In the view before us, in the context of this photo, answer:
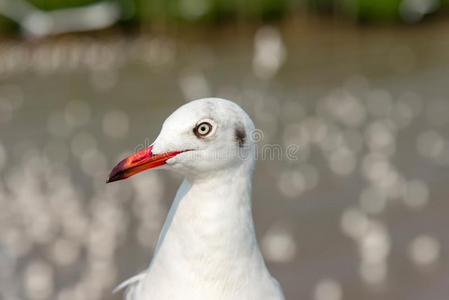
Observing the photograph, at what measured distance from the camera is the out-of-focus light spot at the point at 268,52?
1744 centimetres

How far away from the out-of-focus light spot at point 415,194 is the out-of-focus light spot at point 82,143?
4.72m

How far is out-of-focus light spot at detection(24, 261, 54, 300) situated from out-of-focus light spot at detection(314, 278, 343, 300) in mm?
2480

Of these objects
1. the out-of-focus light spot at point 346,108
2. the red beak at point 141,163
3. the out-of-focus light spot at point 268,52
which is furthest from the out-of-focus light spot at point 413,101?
the red beak at point 141,163

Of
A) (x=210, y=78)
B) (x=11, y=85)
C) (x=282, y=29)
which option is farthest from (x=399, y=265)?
(x=282, y=29)

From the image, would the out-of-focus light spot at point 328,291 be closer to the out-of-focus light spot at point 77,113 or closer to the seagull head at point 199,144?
the seagull head at point 199,144

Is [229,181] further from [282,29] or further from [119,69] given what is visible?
[282,29]

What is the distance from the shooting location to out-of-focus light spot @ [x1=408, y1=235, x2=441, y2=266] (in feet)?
26.9

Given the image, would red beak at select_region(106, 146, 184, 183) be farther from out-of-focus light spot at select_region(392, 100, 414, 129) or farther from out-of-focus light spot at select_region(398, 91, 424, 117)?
out-of-focus light spot at select_region(398, 91, 424, 117)

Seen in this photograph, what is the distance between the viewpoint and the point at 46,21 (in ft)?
63.9

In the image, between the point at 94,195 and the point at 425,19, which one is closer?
the point at 94,195

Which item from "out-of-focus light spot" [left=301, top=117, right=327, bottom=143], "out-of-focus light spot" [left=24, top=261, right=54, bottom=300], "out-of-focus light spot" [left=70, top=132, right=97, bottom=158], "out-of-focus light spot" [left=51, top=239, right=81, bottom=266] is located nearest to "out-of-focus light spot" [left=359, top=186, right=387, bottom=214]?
"out-of-focus light spot" [left=301, top=117, right=327, bottom=143]

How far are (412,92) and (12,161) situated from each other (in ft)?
23.4

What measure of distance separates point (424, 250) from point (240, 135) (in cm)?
494

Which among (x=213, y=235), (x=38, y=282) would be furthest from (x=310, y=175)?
(x=213, y=235)
